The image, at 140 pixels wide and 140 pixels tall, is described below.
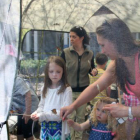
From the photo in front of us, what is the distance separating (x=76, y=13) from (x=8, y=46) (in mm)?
647

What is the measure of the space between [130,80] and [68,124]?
0.64 metres

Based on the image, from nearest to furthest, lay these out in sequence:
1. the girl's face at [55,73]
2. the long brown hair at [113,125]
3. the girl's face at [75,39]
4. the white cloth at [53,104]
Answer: the long brown hair at [113,125], the white cloth at [53,104], the girl's face at [55,73], the girl's face at [75,39]

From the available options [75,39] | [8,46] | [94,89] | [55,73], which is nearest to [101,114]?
[94,89]

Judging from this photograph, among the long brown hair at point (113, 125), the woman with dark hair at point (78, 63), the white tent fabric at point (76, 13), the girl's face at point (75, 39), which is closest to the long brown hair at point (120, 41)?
the white tent fabric at point (76, 13)

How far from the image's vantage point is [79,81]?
92.5 inches

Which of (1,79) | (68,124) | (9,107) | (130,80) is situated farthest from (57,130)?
(130,80)

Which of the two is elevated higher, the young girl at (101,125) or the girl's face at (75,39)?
the girl's face at (75,39)

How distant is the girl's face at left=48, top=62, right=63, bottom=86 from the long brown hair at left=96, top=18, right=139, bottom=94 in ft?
2.14

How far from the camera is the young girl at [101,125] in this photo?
1838 millimetres

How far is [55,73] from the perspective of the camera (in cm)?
207

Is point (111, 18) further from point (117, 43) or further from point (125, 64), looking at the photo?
point (125, 64)

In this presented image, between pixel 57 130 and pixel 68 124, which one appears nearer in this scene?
pixel 68 124

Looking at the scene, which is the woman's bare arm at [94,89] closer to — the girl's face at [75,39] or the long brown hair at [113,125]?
the long brown hair at [113,125]

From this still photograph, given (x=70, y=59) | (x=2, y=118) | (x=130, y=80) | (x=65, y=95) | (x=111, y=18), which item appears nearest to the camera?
(x=130, y=80)
